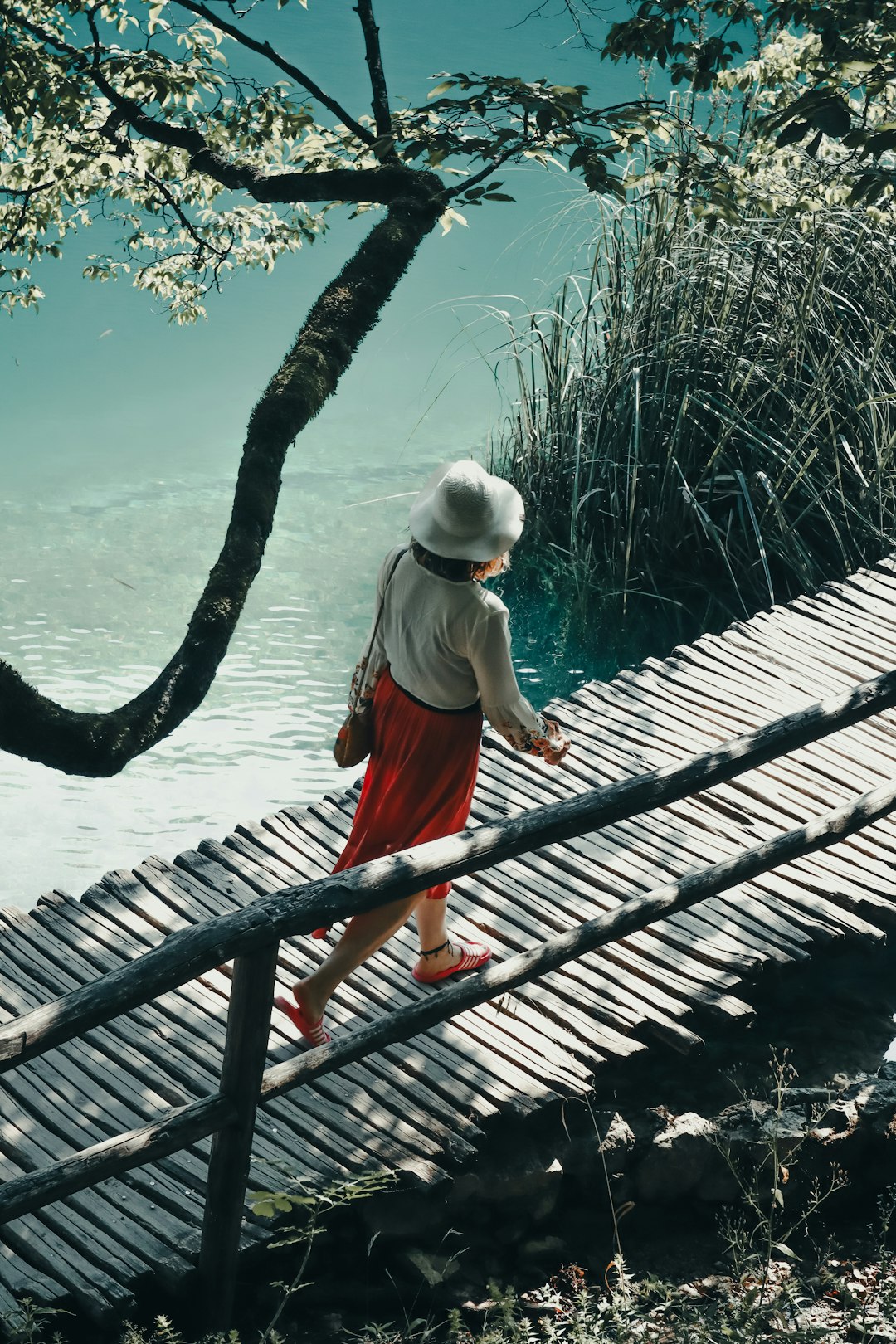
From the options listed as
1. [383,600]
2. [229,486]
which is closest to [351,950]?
[383,600]

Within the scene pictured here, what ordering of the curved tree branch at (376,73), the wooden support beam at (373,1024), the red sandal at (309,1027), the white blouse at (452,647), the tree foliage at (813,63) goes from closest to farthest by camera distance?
the wooden support beam at (373,1024), the white blouse at (452,647), the red sandal at (309,1027), the tree foliage at (813,63), the curved tree branch at (376,73)

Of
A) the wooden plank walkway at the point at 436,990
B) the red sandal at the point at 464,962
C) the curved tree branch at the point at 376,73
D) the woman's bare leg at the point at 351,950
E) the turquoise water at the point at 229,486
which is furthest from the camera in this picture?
the turquoise water at the point at 229,486

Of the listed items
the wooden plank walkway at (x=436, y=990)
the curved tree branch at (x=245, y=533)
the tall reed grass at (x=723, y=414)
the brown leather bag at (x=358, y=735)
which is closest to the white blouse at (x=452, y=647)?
the brown leather bag at (x=358, y=735)

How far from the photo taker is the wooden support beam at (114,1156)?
1780 millimetres

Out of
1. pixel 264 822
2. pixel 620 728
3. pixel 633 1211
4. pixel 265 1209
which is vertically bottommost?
pixel 633 1211

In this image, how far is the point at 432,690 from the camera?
2582mm

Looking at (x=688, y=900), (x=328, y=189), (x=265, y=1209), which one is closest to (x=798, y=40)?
(x=328, y=189)

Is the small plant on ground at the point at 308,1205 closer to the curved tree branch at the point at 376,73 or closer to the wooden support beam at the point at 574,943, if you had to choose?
the wooden support beam at the point at 574,943

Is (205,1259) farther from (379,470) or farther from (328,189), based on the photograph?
(379,470)

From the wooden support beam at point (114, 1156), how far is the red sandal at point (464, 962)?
1.00m

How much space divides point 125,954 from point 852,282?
5333 mm

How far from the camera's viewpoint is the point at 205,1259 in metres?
2.12

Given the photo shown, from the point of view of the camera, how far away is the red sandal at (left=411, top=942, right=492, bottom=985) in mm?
2945

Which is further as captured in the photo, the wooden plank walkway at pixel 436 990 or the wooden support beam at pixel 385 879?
the wooden plank walkway at pixel 436 990
